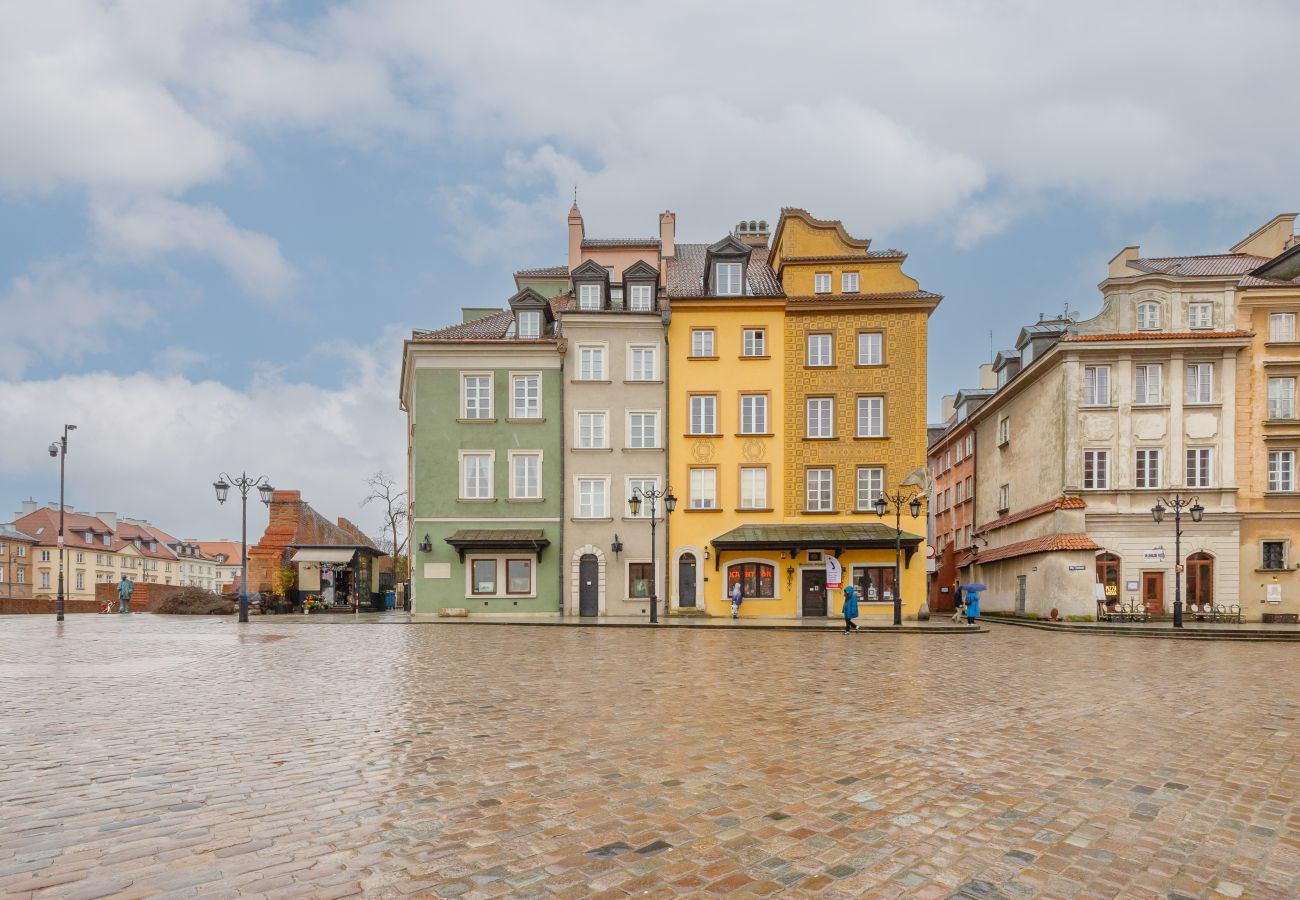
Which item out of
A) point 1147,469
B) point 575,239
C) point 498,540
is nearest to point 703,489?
point 498,540

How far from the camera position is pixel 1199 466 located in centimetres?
3269

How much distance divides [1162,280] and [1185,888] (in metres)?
35.4

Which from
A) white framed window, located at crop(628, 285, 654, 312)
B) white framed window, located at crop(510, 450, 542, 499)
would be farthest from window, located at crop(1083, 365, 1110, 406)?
white framed window, located at crop(510, 450, 542, 499)

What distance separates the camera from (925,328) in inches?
1312

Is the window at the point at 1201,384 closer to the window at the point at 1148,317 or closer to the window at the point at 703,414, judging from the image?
the window at the point at 1148,317

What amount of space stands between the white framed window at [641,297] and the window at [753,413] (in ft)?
18.6

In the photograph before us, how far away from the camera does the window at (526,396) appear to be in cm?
3400

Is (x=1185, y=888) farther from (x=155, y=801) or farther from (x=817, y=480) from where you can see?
(x=817, y=480)

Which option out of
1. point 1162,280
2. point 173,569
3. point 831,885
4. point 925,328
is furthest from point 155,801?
point 173,569

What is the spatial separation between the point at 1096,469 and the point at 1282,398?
8420mm

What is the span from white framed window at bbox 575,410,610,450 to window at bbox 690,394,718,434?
3.69 meters

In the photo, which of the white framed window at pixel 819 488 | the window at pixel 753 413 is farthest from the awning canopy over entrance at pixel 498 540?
the white framed window at pixel 819 488

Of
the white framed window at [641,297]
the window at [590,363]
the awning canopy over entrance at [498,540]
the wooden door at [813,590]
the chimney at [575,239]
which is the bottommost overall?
the wooden door at [813,590]

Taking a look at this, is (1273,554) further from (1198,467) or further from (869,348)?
(869,348)
